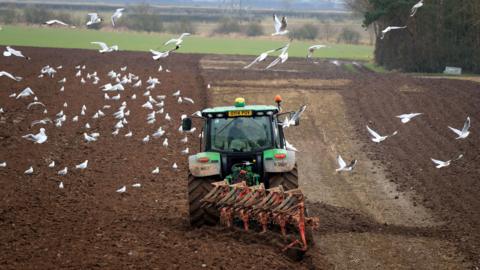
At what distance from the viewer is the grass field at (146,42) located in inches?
2360

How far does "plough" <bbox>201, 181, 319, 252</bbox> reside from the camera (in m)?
10.5

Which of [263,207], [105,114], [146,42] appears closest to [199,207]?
[263,207]

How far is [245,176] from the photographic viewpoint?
11.9 m

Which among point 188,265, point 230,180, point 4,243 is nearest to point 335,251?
point 230,180

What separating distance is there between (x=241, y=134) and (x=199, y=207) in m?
1.32

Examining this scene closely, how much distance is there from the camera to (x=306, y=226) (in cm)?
1067

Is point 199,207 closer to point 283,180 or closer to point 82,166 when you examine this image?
point 283,180

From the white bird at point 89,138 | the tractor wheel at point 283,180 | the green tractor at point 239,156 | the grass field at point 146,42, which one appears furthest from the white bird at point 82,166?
the grass field at point 146,42

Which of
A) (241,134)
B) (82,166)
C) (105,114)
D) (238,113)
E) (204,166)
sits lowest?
(105,114)

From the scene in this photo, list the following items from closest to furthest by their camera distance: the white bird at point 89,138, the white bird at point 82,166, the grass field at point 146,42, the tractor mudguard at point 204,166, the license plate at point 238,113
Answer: the tractor mudguard at point 204,166, the license plate at point 238,113, the white bird at point 82,166, the white bird at point 89,138, the grass field at point 146,42

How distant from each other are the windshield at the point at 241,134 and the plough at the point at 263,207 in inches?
Answer: 29.2

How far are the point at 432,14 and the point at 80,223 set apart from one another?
116ft

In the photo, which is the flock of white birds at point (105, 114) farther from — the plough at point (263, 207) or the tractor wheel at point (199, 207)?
the plough at point (263, 207)

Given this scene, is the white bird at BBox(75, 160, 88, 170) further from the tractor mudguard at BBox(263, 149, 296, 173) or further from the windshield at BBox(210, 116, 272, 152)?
the tractor mudguard at BBox(263, 149, 296, 173)
